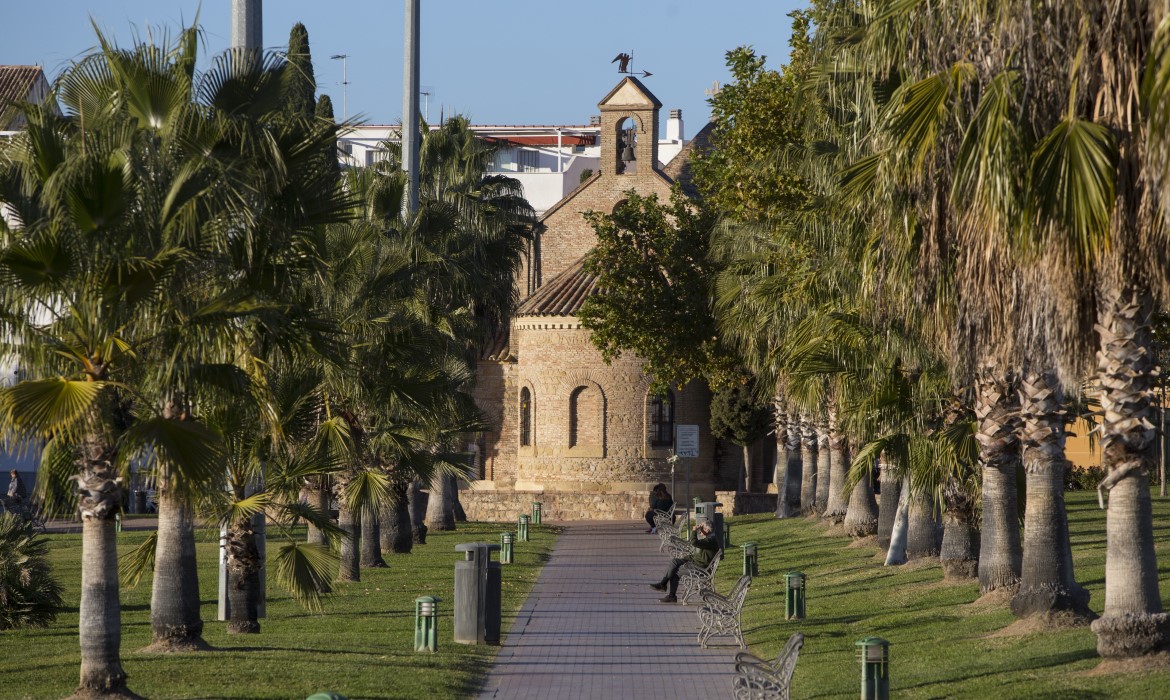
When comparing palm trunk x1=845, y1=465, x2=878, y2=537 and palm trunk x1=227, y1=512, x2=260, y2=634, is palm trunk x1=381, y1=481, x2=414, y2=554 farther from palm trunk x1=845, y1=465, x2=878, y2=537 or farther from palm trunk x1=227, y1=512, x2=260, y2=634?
palm trunk x1=227, y1=512, x2=260, y2=634

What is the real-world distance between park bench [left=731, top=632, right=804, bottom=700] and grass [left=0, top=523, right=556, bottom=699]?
304cm

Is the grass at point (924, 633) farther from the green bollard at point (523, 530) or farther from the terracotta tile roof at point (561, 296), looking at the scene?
the terracotta tile roof at point (561, 296)

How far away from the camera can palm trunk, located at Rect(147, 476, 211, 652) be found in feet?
45.3

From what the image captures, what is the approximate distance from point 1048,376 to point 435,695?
275 inches

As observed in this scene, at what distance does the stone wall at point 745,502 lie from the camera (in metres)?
44.0

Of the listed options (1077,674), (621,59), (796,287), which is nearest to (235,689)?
(1077,674)

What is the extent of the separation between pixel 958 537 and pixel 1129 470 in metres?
8.17

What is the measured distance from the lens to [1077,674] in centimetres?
1166

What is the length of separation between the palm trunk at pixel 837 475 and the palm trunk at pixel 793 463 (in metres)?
4.35

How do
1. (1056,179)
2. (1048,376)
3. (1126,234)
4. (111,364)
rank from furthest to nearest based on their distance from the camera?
(1048,376) → (111,364) → (1126,234) → (1056,179)

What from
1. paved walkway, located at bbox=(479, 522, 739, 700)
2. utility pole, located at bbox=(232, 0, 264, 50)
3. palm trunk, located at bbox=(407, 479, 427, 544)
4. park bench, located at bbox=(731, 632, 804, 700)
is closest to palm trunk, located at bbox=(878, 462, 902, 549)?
paved walkway, located at bbox=(479, 522, 739, 700)

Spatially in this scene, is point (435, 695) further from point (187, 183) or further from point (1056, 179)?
point (1056, 179)

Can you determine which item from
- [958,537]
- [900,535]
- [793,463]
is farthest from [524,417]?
[958,537]

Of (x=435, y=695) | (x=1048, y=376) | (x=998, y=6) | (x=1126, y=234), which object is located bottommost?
(x=435, y=695)
